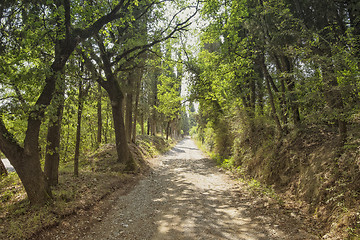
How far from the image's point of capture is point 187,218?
523 centimetres


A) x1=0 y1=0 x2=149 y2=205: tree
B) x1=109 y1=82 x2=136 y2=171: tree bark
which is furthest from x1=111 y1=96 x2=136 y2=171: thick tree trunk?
x1=0 y1=0 x2=149 y2=205: tree

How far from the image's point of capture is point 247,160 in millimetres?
10234

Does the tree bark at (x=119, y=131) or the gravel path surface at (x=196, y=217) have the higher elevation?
the tree bark at (x=119, y=131)

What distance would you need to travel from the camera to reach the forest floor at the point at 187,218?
4426 mm

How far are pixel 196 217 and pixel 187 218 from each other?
9.3 inches

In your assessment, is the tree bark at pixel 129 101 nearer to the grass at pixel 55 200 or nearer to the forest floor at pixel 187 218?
the grass at pixel 55 200

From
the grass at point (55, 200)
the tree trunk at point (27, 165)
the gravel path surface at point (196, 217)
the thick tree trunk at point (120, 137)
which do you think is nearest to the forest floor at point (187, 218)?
the gravel path surface at point (196, 217)

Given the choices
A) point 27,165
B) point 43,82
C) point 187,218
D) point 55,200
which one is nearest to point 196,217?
point 187,218

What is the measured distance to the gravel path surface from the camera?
445cm

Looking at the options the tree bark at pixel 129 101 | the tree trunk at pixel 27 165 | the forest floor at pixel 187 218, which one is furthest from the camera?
the tree bark at pixel 129 101

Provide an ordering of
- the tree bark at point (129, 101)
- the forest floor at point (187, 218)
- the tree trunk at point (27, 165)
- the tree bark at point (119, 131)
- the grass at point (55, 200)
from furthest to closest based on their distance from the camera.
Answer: the tree bark at point (129, 101), the tree bark at point (119, 131), the tree trunk at point (27, 165), the forest floor at point (187, 218), the grass at point (55, 200)

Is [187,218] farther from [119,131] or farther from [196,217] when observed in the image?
[119,131]

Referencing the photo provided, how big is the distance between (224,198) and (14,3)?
7.85 m

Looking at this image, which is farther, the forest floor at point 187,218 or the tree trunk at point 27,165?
the tree trunk at point 27,165
